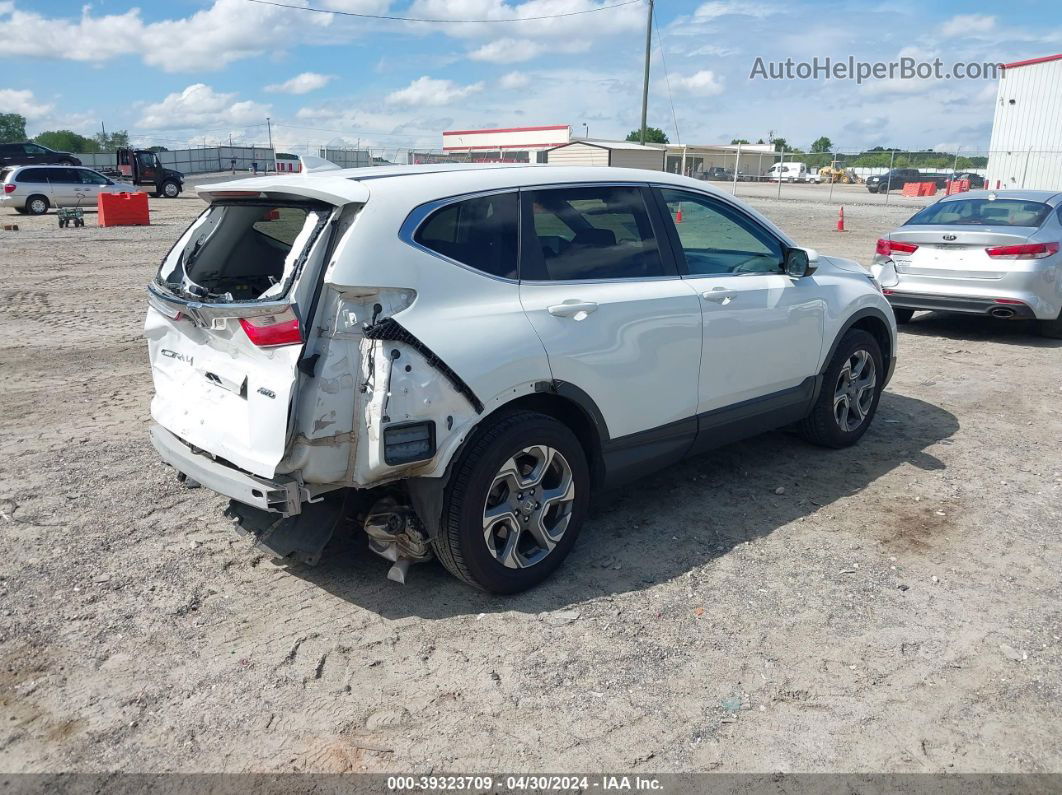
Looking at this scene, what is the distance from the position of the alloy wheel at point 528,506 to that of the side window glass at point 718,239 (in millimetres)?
1463

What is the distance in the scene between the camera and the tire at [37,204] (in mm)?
27016

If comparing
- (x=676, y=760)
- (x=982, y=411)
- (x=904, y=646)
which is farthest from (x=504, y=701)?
(x=982, y=411)

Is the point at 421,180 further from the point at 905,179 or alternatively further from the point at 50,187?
the point at 905,179

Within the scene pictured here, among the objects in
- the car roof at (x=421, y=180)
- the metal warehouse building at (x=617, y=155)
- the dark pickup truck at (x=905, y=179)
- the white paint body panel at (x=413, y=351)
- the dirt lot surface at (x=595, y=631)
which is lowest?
the dirt lot surface at (x=595, y=631)

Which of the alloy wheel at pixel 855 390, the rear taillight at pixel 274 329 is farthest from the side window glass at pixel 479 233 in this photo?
the alloy wheel at pixel 855 390

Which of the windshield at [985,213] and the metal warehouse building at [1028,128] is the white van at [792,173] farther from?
the windshield at [985,213]

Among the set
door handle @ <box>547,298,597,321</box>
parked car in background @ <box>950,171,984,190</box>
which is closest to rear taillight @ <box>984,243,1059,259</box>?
door handle @ <box>547,298,597,321</box>

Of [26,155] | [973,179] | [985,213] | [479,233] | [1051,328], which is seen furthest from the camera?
[973,179]

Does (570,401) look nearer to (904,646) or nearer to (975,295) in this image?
(904,646)

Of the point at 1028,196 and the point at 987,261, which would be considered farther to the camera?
the point at 1028,196

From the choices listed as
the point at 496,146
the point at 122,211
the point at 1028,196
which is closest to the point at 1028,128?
the point at 1028,196

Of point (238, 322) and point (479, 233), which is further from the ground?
point (479, 233)

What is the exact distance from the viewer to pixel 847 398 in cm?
582

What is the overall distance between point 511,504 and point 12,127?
4841 inches
